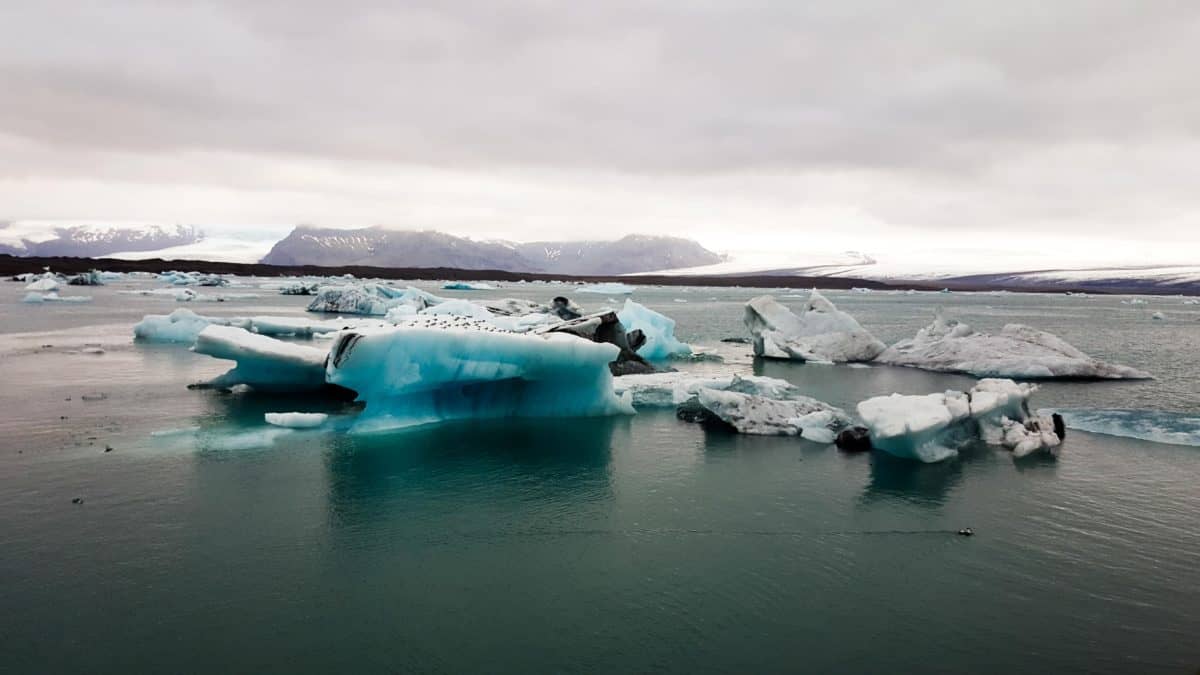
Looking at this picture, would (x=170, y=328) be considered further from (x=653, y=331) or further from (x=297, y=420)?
(x=653, y=331)

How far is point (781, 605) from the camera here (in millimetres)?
4652

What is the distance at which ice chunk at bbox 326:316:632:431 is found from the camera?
8586mm

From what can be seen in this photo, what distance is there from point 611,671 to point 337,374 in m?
5.88

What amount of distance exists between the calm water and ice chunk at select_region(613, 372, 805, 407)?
1665mm

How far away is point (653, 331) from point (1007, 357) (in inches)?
292

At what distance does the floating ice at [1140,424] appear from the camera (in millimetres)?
9270

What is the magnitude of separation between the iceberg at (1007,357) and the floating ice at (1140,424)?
412 cm

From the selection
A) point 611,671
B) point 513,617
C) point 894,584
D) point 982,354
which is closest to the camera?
point 611,671

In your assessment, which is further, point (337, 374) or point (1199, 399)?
point (1199, 399)

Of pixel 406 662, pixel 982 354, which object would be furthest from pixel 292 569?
pixel 982 354

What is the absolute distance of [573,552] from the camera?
5410 millimetres

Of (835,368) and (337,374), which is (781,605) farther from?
(835,368)

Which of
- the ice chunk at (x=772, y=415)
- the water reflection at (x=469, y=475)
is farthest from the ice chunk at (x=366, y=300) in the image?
the ice chunk at (x=772, y=415)

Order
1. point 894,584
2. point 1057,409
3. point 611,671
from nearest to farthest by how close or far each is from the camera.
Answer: point 611,671 → point 894,584 → point 1057,409
